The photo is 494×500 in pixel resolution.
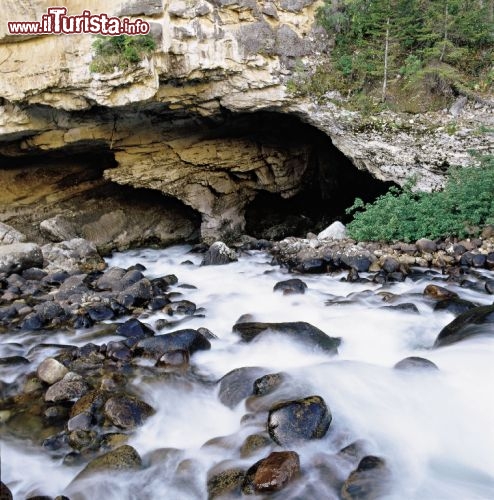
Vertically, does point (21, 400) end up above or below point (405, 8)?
below

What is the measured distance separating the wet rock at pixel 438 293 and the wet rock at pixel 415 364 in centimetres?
210

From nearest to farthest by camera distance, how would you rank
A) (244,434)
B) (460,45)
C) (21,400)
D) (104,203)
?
(244,434), (21,400), (460,45), (104,203)

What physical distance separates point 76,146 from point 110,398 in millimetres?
9235

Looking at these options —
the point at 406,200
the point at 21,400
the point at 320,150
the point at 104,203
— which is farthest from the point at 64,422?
the point at 320,150

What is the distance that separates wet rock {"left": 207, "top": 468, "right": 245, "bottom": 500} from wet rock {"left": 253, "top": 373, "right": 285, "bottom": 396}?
3.13 feet

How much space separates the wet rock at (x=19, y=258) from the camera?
9.04 metres

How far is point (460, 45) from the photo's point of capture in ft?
33.4

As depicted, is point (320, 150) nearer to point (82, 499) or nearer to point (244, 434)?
point (244, 434)

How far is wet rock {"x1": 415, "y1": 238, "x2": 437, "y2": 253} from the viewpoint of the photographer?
8.25 m

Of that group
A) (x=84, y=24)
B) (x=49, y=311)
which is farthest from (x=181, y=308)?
(x=84, y=24)

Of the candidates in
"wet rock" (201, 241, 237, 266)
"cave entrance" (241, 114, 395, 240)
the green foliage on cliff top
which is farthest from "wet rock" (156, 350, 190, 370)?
"cave entrance" (241, 114, 395, 240)

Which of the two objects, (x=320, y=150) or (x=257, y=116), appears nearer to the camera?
(x=257, y=116)

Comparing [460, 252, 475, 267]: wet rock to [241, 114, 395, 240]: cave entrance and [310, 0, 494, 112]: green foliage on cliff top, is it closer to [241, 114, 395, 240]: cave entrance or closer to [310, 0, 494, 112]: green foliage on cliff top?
[310, 0, 494, 112]: green foliage on cliff top

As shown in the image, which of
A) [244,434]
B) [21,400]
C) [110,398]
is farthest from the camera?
[21,400]
